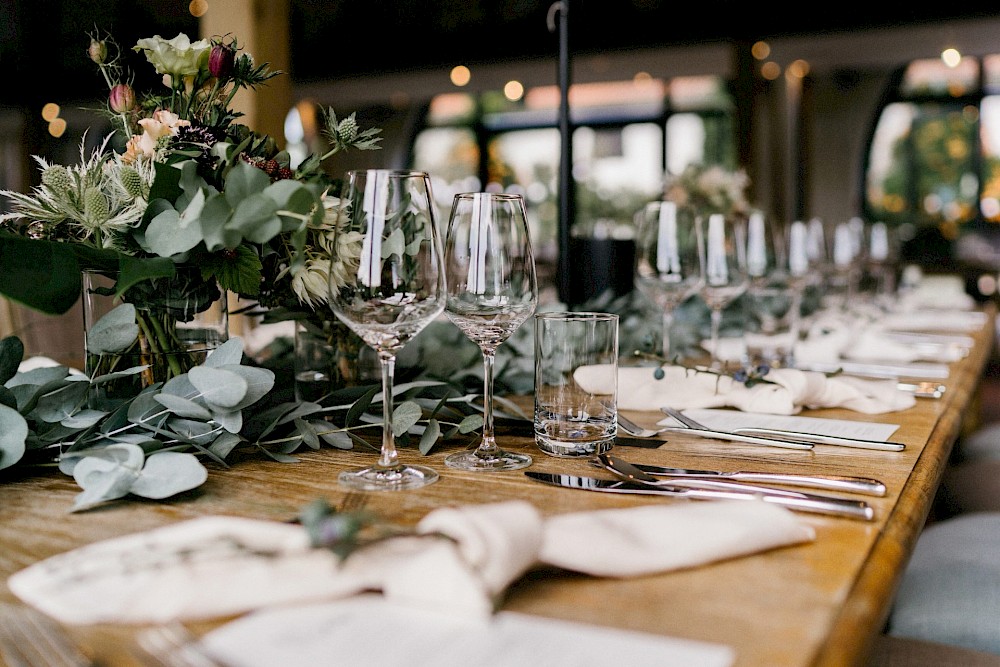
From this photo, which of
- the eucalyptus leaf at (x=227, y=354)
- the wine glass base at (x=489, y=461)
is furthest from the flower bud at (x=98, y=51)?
the wine glass base at (x=489, y=461)

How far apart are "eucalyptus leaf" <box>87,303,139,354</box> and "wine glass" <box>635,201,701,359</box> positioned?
792mm

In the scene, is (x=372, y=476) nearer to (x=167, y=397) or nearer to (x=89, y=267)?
(x=167, y=397)

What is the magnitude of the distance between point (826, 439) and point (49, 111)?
11406mm

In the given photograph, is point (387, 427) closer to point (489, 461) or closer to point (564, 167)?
point (489, 461)

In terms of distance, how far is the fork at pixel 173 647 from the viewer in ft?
1.48

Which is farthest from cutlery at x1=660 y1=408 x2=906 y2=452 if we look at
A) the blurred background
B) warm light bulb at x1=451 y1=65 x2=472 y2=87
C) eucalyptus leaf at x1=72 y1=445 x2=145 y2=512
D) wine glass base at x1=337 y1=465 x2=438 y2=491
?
warm light bulb at x1=451 y1=65 x2=472 y2=87

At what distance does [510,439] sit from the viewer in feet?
3.36

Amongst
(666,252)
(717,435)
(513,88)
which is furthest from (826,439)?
(513,88)

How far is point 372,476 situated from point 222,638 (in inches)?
13.6

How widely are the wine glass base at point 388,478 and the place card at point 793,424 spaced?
373 mm

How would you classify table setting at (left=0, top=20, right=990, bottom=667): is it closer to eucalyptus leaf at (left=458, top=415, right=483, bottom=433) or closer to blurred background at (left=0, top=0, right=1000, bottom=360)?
eucalyptus leaf at (left=458, top=415, right=483, bottom=433)

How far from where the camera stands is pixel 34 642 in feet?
1.60

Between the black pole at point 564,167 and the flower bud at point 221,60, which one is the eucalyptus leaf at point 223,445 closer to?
the flower bud at point 221,60

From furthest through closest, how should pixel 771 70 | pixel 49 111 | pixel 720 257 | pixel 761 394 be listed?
pixel 49 111 → pixel 771 70 → pixel 720 257 → pixel 761 394
